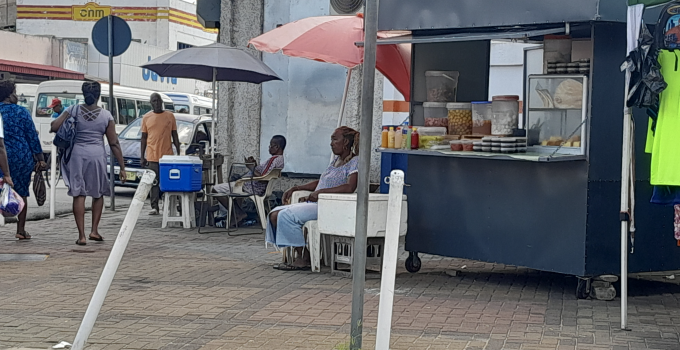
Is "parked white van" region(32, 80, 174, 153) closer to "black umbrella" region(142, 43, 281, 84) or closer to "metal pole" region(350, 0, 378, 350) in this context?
"black umbrella" region(142, 43, 281, 84)

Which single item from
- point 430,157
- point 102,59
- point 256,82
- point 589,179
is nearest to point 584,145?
point 589,179

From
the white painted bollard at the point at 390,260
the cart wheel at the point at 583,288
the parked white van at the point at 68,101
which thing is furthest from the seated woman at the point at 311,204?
the parked white van at the point at 68,101

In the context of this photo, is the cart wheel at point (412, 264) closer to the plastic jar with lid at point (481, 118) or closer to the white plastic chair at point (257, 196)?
the plastic jar with lid at point (481, 118)

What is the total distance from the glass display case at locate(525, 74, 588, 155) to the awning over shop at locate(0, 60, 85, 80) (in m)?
25.1

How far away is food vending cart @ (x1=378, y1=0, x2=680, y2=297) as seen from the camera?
7.22 m

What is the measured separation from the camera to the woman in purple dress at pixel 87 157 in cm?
1046

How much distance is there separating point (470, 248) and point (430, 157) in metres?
0.88

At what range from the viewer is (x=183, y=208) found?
40.7 feet

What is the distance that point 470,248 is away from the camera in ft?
26.7

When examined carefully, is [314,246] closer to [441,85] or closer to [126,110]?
[441,85]

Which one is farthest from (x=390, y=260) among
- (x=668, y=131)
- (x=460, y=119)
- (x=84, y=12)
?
(x=84, y=12)

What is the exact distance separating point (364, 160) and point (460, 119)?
132 inches

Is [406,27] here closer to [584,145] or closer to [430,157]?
[430,157]

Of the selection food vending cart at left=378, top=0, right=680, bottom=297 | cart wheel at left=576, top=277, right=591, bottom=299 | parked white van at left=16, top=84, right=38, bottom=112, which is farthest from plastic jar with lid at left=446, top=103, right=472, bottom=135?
parked white van at left=16, top=84, right=38, bottom=112
